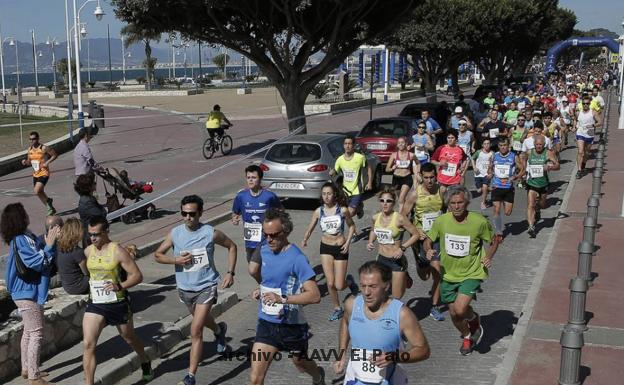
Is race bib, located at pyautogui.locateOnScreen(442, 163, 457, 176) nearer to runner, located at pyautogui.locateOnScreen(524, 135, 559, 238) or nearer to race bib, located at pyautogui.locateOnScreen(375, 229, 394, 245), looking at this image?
runner, located at pyautogui.locateOnScreen(524, 135, 559, 238)

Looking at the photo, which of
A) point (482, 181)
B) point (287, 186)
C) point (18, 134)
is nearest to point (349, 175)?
point (287, 186)

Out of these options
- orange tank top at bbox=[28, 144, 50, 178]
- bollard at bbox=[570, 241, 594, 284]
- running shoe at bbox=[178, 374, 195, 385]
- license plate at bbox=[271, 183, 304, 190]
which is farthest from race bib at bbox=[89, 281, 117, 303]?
orange tank top at bbox=[28, 144, 50, 178]

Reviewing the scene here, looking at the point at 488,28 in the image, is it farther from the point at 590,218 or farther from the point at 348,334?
the point at 348,334

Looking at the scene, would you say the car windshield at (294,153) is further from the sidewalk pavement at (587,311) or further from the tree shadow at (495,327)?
the tree shadow at (495,327)

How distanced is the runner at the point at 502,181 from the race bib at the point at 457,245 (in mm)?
5061

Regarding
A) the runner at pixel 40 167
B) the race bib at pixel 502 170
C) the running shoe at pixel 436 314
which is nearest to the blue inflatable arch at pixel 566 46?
the race bib at pixel 502 170

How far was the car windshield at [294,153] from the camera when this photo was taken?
49.6ft

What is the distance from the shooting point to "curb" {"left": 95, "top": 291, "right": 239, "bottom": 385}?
6852 millimetres

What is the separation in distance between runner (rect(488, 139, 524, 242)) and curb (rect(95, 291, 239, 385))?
517 centimetres

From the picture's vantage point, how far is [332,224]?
8469 mm

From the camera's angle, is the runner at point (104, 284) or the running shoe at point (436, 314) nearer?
the runner at point (104, 284)

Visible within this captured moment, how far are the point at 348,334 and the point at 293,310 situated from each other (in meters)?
0.96

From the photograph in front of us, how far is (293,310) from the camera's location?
587 centimetres

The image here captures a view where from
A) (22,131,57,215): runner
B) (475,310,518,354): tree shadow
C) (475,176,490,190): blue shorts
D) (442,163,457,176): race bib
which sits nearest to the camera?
(475,310,518,354): tree shadow
